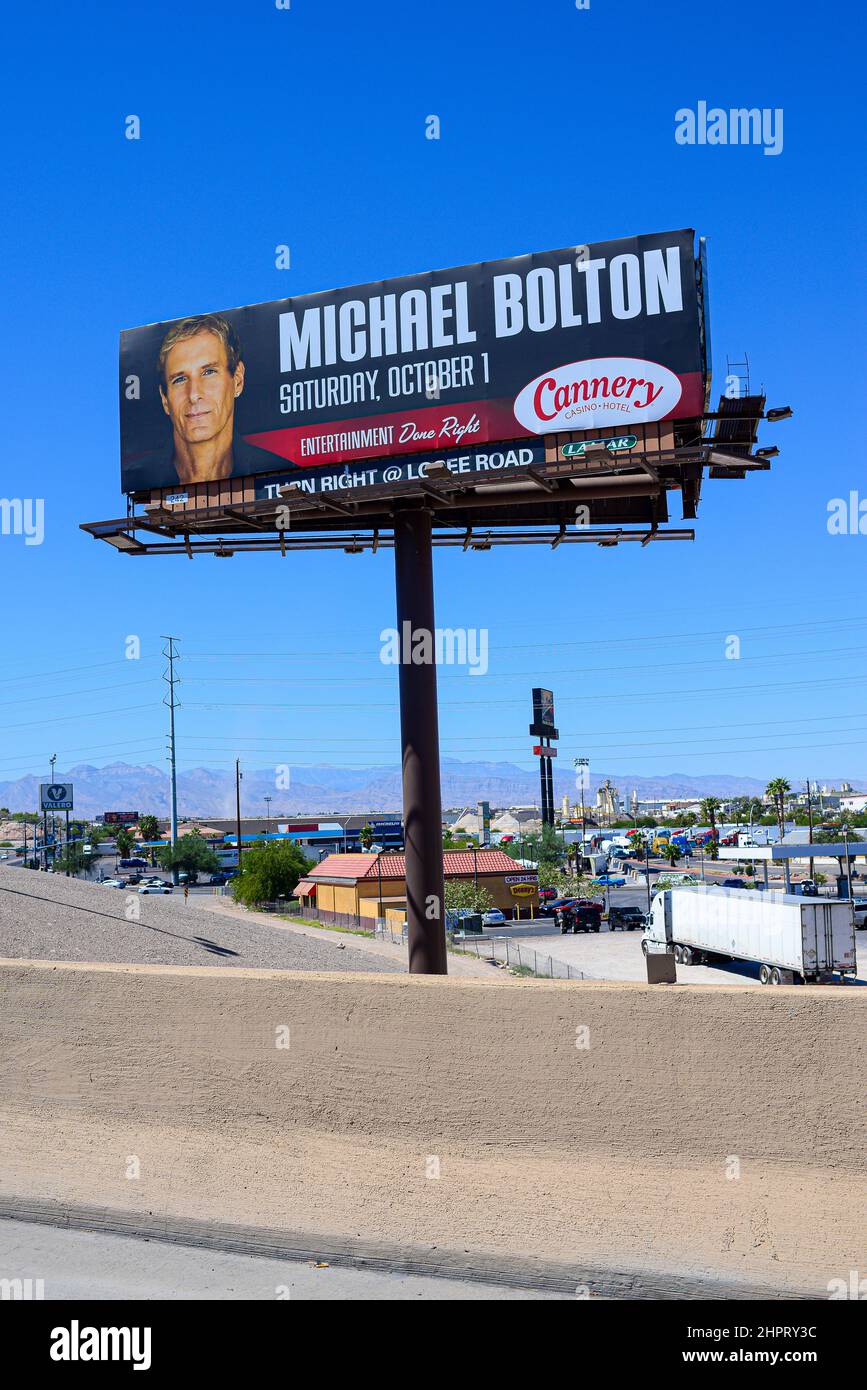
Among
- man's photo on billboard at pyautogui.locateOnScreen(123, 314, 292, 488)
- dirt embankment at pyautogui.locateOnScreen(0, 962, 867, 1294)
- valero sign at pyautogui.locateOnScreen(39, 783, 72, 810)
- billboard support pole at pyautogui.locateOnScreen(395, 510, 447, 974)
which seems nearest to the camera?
dirt embankment at pyautogui.locateOnScreen(0, 962, 867, 1294)

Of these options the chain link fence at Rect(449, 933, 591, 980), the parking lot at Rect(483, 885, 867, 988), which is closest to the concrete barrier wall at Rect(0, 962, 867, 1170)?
the parking lot at Rect(483, 885, 867, 988)

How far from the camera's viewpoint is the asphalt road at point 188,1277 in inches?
265

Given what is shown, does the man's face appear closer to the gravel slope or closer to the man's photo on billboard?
the man's photo on billboard

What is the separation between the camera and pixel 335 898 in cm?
6600

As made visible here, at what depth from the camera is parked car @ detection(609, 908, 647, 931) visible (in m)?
66.0

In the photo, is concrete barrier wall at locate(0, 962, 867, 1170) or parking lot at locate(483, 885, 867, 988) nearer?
concrete barrier wall at locate(0, 962, 867, 1170)

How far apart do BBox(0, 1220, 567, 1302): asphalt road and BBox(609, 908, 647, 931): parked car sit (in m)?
60.3

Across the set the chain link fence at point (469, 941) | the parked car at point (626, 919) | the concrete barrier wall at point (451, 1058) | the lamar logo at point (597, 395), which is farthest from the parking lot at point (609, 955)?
the concrete barrier wall at point (451, 1058)

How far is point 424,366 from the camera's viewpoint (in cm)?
1443

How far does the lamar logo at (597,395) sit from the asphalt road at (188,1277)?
9992 mm

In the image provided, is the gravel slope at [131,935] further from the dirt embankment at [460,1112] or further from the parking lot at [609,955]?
the dirt embankment at [460,1112]

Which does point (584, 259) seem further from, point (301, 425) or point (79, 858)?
point (79, 858)

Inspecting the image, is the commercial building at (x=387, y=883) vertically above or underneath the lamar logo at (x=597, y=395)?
underneath
